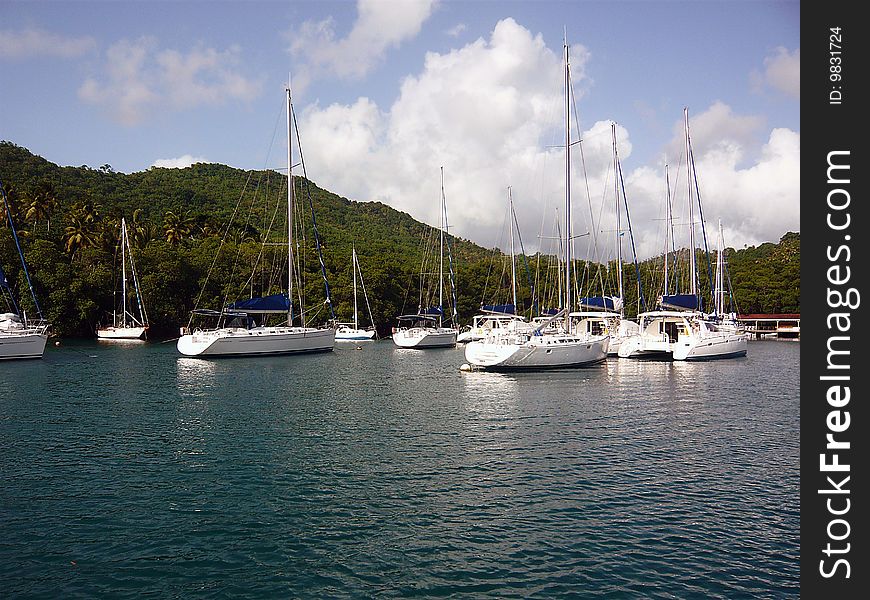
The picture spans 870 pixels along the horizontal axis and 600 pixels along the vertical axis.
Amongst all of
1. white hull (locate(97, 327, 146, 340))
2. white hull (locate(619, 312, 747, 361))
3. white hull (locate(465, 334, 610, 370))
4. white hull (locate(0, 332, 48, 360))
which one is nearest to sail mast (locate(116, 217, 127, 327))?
white hull (locate(97, 327, 146, 340))

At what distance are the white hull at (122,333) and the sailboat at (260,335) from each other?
22.2m

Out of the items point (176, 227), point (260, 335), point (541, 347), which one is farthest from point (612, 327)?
point (176, 227)

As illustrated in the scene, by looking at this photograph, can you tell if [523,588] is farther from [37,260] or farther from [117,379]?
[37,260]

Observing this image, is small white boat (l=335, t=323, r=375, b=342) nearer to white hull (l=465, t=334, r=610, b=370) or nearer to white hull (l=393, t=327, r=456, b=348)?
white hull (l=393, t=327, r=456, b=348)

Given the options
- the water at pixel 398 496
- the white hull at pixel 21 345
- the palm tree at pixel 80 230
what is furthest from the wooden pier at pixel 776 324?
the palm tree at pixel 80 230

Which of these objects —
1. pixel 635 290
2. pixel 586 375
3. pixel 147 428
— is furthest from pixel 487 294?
pixel 147 428

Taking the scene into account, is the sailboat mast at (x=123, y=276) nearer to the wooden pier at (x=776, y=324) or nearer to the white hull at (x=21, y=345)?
the white hull at (x=21, y=345)

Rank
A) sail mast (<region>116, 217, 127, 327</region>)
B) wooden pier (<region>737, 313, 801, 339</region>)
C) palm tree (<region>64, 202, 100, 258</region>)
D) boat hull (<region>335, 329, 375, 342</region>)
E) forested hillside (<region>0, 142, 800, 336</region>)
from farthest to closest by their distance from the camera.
→ wooden pier (<region>737, 313, 801, 339</region>) → palm tree (<region>64, 202, 100, 258</region>) → boat hull (<region>335, 329, 375, 342</region>) → forested hillside (<region>0, 142, 800, 336</region>) → sail mast (<region>116, 217, 127, 327</region>)

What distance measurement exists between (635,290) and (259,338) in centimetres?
7724

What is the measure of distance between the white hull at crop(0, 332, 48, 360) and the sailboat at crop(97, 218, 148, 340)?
26.4m

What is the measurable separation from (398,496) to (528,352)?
24151mm

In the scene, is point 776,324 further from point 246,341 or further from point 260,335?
point 246,341

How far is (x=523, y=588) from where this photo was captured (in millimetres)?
9984

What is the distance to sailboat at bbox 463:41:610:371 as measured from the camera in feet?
123
